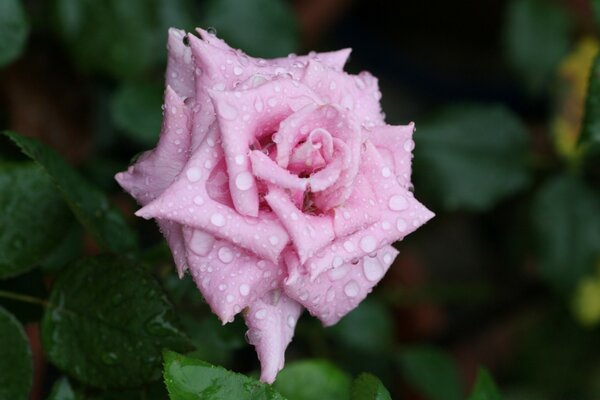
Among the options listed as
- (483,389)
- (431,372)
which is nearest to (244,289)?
(483,389)

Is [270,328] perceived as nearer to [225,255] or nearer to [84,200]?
[225,255]

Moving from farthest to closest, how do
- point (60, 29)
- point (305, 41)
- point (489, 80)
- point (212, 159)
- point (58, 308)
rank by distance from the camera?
point (489, 80)
point (305, 41)
point (60, 29)
point (58, 308)
point (212, 159)

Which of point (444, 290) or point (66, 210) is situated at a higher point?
point (66, 210)

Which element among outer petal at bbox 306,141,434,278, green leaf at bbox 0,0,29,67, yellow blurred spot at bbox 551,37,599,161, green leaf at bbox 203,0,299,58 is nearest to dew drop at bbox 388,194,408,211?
outer petal at bbox 306,141,434,278

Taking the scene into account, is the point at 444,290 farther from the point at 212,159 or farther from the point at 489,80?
the point at 212,159

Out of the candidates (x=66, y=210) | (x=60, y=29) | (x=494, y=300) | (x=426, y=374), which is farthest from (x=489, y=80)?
(x=66, y=210)

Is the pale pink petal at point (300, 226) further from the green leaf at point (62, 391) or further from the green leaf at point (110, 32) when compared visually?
the green leaf at point (110, 32)

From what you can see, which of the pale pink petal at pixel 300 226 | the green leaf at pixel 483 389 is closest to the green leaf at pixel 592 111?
the green leaf at pixel 483 389
